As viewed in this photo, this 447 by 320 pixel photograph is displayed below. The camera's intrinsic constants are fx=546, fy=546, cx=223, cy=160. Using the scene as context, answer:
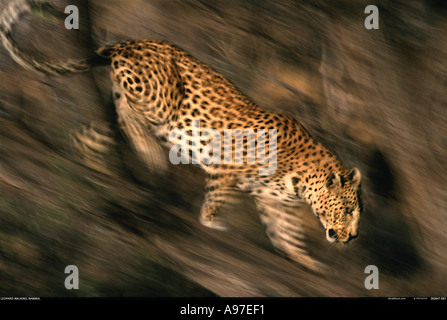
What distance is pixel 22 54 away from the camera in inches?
146

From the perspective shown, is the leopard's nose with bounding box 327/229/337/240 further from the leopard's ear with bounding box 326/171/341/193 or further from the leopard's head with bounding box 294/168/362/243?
the leopard's ear with bounding box 326/171/341/193

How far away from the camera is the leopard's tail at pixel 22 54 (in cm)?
366

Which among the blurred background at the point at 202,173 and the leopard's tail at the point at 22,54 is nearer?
the blurred background at the point at 202,173

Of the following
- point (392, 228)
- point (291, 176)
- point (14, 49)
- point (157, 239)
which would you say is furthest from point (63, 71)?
point (392, 228)

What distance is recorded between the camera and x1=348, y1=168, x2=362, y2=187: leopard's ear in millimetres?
3631

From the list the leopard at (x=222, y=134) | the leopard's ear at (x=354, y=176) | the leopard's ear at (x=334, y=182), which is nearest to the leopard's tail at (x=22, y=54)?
the leopard at (x=222, y=134)

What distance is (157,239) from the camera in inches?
139

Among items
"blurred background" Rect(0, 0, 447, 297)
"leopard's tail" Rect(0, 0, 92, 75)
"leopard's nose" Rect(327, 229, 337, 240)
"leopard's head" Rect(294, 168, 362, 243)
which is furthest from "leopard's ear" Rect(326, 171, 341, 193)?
"leopard's tail" Rect(0, 0, 92, 75)

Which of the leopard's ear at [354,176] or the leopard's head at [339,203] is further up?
the leopard's ear at [354,176]

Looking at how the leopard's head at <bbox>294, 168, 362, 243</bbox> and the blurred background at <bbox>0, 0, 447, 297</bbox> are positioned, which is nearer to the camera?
the blurred background at <bbox>0, 0, 447, 297</bbox>

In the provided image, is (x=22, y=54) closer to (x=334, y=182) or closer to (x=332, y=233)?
(x=334, y=182)

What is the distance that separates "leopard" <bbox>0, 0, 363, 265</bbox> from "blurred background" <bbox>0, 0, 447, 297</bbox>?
6 cm

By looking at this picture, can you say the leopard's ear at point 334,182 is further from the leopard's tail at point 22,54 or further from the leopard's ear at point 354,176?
the leopard's tail at point 22,54

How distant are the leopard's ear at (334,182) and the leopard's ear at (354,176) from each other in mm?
81
